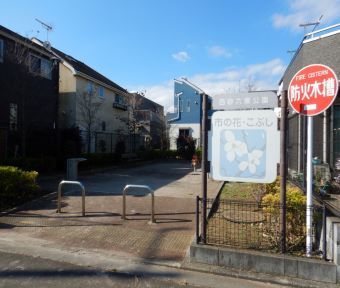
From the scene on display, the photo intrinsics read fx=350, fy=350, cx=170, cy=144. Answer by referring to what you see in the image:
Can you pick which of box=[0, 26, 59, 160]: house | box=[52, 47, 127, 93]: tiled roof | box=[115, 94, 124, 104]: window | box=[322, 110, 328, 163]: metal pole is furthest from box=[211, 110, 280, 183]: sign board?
box=[115, 94, 124, 104]: window

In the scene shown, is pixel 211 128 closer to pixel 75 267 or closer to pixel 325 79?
pixel 325 79

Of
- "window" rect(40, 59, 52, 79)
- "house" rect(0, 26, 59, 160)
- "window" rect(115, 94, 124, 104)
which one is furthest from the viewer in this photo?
"window" rect(115, 94, 124, 104)

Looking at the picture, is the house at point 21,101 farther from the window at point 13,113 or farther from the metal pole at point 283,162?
the metal pole at point 283,162

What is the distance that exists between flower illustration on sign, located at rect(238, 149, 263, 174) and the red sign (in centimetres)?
88

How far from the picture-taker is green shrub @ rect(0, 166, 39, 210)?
856 centimetres

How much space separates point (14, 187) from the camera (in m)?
8.77

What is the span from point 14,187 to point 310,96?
7.21 m

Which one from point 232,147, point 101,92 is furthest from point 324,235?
point 101,92

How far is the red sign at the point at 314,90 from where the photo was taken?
4797 mm

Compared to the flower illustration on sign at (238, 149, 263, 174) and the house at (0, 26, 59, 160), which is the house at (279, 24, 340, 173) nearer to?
the flower illustration on sign at (238, 149, 263, 174)

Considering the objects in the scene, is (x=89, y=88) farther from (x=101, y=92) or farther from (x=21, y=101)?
(x=21, y=101)

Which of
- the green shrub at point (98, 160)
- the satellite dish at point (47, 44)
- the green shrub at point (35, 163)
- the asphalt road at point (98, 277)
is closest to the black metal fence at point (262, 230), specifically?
the asphalt road at point (98, 277)

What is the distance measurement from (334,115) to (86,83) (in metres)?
19.3

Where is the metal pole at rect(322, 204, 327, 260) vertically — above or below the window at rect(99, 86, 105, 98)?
below
